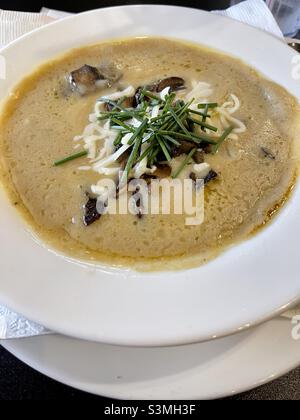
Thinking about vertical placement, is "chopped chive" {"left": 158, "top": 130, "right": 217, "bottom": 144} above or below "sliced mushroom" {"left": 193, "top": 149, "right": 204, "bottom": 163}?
above

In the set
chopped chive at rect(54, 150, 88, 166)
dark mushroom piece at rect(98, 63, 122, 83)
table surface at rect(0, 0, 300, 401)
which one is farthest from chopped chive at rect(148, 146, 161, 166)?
table surface at rect(0, 0, 300, 401)

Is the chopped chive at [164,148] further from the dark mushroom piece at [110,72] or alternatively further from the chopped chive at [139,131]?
the dark mushroom piece at [110,72]

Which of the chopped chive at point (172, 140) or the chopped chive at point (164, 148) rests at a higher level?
the chopped chive at point (172, 140)

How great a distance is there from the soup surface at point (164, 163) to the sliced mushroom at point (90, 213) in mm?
11

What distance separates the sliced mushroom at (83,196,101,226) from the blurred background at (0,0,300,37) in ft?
4.83

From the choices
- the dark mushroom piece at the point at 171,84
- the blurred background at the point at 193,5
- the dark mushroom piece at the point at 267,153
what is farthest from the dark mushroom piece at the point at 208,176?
the blurred background at the point at 193,5

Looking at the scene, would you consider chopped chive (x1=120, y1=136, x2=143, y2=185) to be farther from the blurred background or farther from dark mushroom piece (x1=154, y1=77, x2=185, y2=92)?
the blurred background

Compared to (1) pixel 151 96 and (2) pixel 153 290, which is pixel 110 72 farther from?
(2) pixel 153 290

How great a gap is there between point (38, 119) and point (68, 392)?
0.94 metres

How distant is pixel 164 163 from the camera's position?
146cm

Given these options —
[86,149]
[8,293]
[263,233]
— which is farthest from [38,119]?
[263,233]

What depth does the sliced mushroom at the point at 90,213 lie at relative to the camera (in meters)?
1.33

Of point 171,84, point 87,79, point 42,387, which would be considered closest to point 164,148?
point 171,84

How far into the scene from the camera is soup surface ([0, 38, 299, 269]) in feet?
4.27
